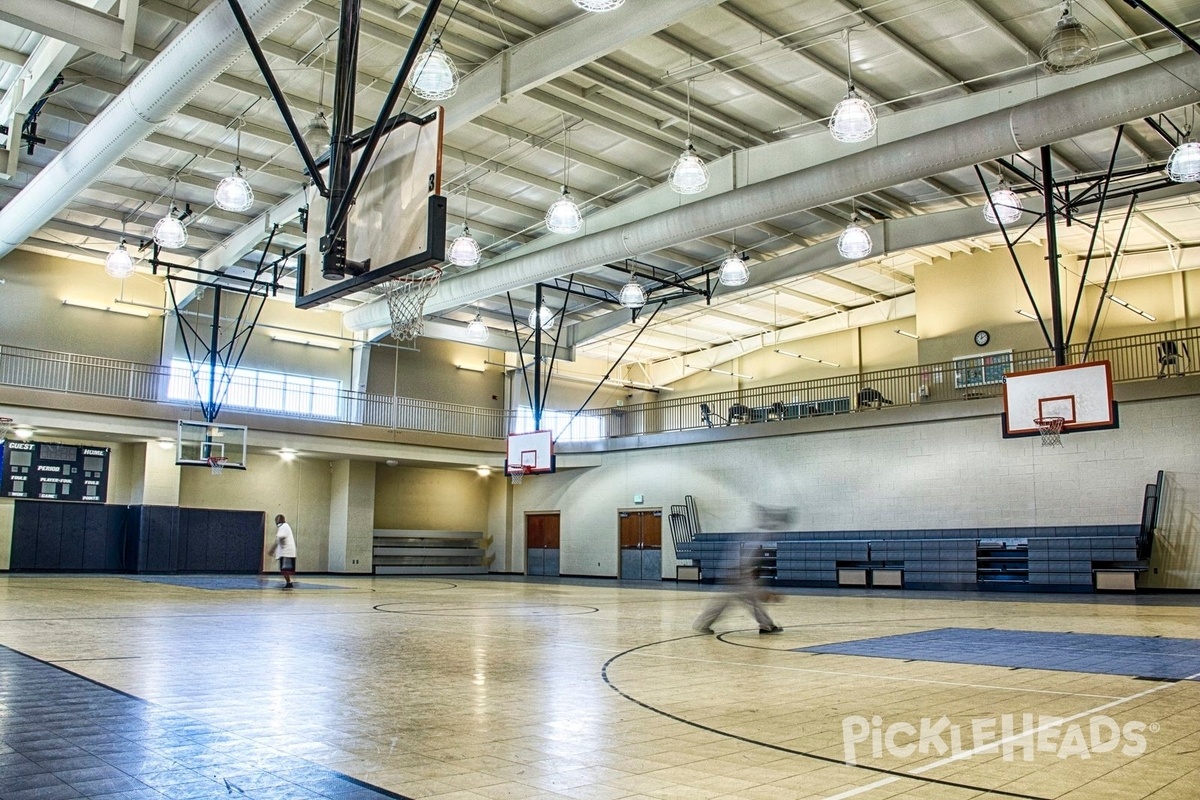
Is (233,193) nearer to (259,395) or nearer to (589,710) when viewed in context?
(589,710)

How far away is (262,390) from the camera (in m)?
28.2

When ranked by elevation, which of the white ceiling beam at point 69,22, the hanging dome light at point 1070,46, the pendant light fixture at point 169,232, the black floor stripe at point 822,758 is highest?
the white ceiling beam at point 69,22

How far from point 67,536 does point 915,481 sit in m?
23.8

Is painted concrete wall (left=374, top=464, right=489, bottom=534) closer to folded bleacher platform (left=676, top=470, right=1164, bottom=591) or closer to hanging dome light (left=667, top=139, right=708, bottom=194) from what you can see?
folded bleacher platform (left=676, top=470, right=1164, bottom=591)

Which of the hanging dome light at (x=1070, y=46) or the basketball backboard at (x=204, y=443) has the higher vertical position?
the hanging dome light at (x=1070, y=46)

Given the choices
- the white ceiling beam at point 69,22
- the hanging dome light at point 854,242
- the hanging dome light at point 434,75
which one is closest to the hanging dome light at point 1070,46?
the hanging dome light at point 854,242

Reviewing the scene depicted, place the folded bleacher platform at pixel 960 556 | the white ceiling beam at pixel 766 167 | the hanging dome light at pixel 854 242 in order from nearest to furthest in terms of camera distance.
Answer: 1. the white ceiling beam at pixel 766 167
2. the hanging dome light at pixel 854 242
3. the folded bleacher platform at pixel 960 556

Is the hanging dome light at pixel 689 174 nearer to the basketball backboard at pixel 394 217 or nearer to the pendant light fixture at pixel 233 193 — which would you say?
the basketball backboard at pixel 394 217

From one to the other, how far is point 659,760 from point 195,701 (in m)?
3.27

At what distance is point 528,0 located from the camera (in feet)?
44.4

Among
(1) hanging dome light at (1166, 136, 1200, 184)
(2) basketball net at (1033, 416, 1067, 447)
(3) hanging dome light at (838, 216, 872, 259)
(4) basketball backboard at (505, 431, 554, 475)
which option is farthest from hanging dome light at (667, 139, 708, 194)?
(4) basketball backboard at (505, 431, 554, 475)

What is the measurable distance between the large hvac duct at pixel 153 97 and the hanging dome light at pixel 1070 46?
872 centimetres

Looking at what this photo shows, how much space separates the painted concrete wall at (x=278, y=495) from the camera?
27953mm

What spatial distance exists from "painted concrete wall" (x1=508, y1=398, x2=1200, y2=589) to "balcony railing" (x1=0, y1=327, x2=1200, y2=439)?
47.4 inches
